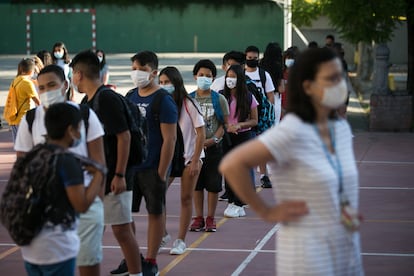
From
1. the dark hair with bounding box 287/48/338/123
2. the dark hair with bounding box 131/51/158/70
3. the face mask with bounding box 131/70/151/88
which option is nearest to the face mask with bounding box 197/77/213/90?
the dark hair with bounding box 131/51/158/70

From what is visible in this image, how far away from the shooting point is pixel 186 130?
30.2 ft

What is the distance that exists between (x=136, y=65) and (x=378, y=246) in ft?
10.7

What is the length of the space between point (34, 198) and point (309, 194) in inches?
63.7

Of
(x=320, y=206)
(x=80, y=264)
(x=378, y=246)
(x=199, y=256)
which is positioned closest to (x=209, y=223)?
(x=199, y=256)

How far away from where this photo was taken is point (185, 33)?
5934 cm

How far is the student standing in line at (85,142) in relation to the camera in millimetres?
5961

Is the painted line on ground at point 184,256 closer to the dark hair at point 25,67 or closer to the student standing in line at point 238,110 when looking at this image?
the student standing in line at point 238,110

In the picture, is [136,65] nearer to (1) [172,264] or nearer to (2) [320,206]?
(1) [172,264]

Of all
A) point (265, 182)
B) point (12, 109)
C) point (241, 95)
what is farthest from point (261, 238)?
point (12, 109)

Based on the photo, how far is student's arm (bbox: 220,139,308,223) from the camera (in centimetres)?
421

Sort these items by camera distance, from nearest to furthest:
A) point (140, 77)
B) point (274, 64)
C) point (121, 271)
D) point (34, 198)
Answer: point (34, 198) < point (140, 77) < point (121, 271) < point (274, 64)

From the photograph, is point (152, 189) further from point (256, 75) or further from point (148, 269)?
point (256, 75)

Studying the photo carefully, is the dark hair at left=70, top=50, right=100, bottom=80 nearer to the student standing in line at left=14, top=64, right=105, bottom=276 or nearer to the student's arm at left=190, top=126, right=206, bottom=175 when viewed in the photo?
the student standing in line at left=14, top=64, right=105, bottom=276

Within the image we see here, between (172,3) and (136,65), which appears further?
(172,3)
